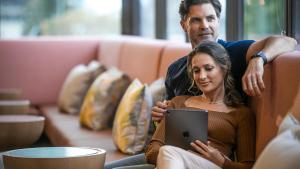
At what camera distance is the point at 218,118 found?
2.85 metres

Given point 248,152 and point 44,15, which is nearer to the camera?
point 248,152

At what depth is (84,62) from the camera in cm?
656

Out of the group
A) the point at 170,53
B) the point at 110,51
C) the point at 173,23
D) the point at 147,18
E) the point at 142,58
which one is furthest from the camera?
the point at 147,18

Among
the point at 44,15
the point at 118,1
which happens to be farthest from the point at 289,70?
the point at 44,15

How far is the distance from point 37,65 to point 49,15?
1.22m

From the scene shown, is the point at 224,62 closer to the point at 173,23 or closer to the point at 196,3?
the point at 196,3

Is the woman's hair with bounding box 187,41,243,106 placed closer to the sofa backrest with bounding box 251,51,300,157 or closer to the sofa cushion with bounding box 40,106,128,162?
the sofa backrest with bounding box 251,51,300,157

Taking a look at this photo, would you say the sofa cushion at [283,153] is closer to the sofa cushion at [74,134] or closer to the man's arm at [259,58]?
the man's arm at [259,58]

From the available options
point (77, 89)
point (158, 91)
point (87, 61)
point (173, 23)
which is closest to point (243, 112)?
point (158, 91)

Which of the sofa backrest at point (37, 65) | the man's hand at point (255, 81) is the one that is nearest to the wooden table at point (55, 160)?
the man's hand at point (255, 81)

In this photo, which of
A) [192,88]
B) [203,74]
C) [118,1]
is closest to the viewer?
[203,74]

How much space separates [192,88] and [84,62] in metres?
3.51

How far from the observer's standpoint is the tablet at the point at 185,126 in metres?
2.75

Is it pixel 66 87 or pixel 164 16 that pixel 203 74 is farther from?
pixel 66 87
